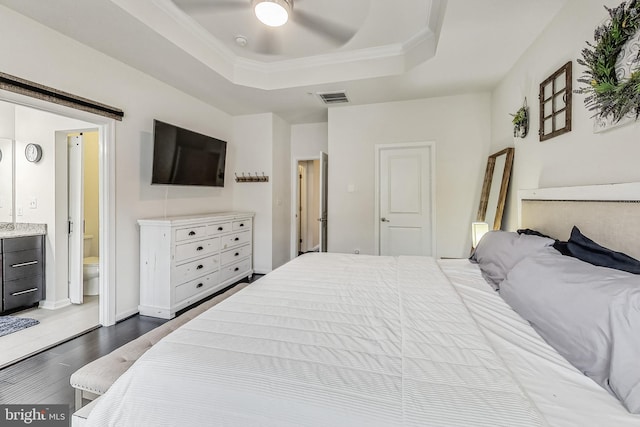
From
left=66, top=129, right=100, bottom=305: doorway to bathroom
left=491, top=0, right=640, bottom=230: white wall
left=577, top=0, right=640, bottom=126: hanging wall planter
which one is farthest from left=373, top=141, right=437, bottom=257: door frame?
left=66, top=129, right=100, bottom=305: doorway to bathroom

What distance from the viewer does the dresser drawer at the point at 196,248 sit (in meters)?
2.99

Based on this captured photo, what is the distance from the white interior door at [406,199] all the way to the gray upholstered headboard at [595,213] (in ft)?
5.62

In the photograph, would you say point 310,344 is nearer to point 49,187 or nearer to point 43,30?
point 43,30

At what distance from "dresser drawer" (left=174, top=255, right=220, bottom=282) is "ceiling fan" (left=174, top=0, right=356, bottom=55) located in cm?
248

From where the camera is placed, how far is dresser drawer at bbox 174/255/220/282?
2990mm

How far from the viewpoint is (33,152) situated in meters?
3.06

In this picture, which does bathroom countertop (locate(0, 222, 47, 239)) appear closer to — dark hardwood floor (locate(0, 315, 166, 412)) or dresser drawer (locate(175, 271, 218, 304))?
dark hardwood floor (locate(0, 315, 166, 412))

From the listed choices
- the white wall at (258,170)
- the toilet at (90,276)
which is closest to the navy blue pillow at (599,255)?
the white wall at (258,170)

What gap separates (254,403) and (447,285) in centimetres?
132

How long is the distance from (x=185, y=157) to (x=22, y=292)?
2.21m

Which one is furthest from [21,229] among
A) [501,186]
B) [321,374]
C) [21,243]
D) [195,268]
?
[501,186]

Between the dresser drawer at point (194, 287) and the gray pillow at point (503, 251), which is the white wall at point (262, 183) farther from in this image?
the gray pillow at point (503, 251)

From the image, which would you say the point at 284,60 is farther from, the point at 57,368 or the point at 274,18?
the point at 57,368

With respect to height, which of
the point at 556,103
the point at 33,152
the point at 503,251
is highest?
the point at 556,103
